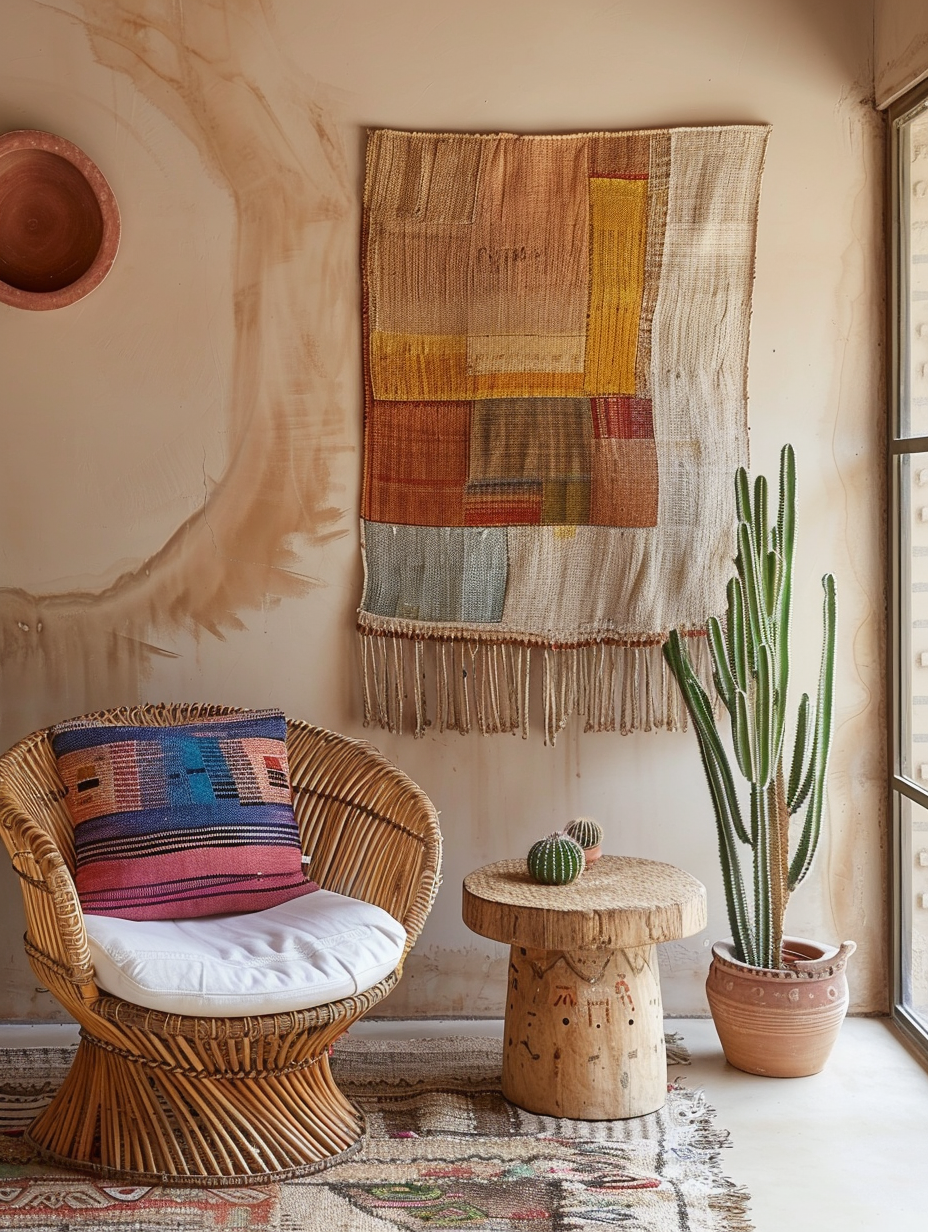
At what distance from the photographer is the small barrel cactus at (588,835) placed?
8.40 ft

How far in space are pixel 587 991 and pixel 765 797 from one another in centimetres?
59

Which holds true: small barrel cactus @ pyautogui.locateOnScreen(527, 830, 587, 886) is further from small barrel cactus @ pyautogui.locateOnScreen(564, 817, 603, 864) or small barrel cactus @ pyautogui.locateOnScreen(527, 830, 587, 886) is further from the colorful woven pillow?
the colorful woven pillow

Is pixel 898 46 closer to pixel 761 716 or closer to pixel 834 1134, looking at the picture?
pixel 761 716

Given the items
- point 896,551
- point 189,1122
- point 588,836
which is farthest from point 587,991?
point 896,551

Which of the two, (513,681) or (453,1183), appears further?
(513,681)

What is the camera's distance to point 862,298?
2.86 metres

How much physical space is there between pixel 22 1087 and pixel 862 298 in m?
2.51

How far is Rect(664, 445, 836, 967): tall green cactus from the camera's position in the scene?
252 centimetres

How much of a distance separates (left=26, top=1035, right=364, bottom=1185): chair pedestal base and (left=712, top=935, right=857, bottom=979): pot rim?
89 cm

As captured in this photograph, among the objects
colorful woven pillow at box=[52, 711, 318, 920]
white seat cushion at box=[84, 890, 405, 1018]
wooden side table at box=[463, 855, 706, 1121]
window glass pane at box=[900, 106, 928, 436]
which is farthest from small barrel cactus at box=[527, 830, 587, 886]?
window glass pane at box=[900, 106, 928, 436]

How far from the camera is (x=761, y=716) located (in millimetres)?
A: 2529

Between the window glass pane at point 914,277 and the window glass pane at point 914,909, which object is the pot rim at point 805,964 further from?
the window glass pane at point 914,277

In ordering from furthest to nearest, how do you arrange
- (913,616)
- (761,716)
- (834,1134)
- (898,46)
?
(913,616), (898,46), (761,716), (834,1134)

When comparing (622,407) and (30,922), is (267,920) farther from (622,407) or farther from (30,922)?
(622,407)
